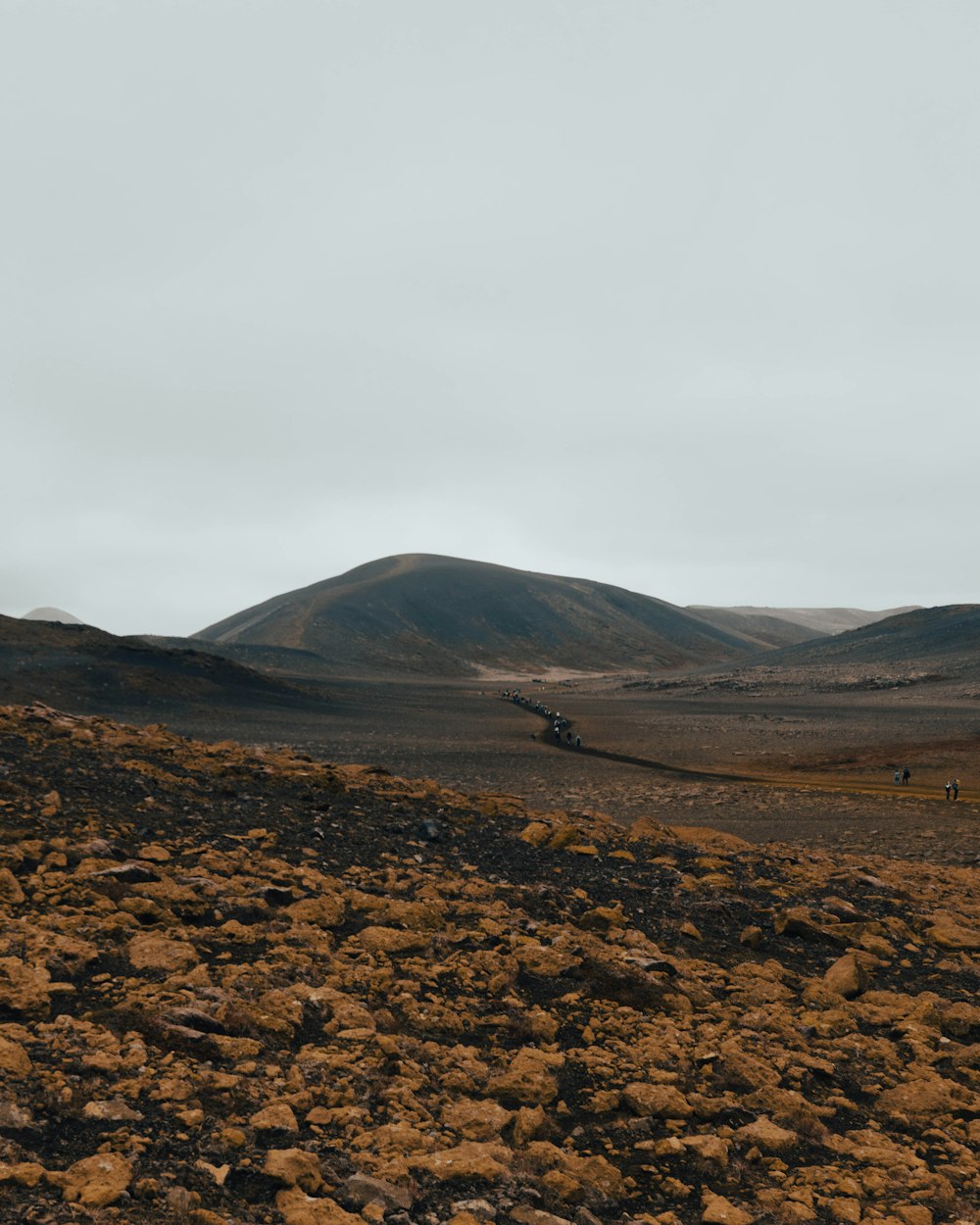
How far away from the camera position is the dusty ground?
23797 mm

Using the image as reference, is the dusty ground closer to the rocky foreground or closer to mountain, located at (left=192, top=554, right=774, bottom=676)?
the rocky foreground

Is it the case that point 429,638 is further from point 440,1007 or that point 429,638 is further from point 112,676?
point 440,1007

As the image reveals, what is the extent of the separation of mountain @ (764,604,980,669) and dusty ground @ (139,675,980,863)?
20464 mm

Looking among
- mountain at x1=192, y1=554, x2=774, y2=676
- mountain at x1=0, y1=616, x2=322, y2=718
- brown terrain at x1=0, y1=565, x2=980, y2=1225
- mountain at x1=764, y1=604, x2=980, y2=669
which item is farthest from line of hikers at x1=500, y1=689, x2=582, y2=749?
mountain at x1=192, y1=554, x2=774, y2=676

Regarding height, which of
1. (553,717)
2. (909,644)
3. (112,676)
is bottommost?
(553,717)

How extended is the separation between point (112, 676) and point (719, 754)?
1698 inches

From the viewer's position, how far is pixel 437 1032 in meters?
6.58

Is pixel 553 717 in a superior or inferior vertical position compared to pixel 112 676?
inferior

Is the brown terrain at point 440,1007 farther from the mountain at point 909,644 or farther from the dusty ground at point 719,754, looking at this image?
the mountain at point 909,644

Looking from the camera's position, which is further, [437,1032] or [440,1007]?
[440,1007]

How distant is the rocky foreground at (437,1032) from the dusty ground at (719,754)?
41.7 ft

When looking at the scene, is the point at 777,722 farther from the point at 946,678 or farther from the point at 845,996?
the point at 845,996

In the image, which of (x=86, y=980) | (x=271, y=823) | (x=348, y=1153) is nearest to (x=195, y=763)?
(x=271, y=823)

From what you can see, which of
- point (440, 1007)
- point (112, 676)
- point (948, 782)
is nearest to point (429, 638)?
point (112, 676)
